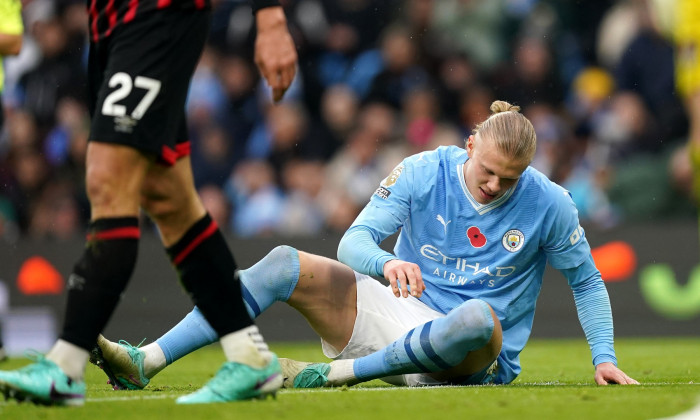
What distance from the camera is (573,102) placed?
9805 millimetres

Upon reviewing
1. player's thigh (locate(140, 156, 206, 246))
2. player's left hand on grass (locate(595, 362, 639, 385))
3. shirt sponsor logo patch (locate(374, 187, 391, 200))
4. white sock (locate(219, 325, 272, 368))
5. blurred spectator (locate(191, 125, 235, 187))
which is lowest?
blurred spectator (locate(191, 125, 235, 187))

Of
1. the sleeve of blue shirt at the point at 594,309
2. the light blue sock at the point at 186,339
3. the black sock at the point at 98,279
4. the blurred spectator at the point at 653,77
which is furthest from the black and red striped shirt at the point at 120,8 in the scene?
the blurred spectator at the point at 653,77

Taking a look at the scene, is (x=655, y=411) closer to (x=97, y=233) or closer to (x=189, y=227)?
(x=189, y=227)

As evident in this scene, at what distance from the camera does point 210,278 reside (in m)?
3.32

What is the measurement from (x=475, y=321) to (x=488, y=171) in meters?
0.65

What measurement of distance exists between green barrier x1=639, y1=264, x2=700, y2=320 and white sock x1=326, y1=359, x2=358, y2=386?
4.86m

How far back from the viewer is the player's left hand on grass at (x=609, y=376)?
4103mm

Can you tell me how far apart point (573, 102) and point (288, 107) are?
106 inches

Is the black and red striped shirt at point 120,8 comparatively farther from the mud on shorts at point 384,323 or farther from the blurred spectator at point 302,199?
the blurred spectator at point 302,199

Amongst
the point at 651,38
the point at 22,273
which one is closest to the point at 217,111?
the point at 22,273

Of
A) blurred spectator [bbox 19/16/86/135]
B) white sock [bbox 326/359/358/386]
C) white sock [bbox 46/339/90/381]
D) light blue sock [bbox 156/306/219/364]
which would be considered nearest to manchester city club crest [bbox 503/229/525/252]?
white sock [bbox 326/359/358/386]

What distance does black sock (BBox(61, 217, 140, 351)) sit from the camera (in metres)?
3.09

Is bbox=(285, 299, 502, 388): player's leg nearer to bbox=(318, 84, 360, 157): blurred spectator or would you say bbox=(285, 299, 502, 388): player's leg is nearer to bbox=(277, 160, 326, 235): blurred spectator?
bbox=(277, 160, 326, 235): blurred spectator

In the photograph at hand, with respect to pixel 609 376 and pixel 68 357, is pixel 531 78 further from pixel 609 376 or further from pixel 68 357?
pixel 68 357
